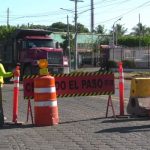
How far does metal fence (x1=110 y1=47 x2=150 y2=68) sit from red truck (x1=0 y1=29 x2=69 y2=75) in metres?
29.7

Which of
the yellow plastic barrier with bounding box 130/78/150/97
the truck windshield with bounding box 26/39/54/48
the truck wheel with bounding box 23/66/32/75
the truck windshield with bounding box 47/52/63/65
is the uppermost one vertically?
the truck windshield with bounding box 26/39/54/48

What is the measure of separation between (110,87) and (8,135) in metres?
3.81

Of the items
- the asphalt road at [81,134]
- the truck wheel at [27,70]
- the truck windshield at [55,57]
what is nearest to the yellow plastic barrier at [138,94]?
the asphalt road at [81,134]

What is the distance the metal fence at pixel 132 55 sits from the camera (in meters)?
64.6

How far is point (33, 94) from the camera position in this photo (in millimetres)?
13414

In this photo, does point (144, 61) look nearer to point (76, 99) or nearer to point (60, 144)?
point (76, 99)

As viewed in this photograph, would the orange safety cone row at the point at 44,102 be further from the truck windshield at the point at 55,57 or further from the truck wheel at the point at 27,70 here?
the truck windshield at the point at 55,57

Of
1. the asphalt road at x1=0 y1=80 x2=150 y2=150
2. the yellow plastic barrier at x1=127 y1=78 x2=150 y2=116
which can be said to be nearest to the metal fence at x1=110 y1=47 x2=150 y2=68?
the yellow plastic barrier at x1=127 y1=78 x2=150 y2=116

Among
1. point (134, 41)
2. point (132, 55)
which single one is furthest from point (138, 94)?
point (134, 41)

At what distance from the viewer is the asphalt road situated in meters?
9.91

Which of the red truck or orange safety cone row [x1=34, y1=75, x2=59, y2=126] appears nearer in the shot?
orange safety cone row [x1=34, y1=75, x2=59, y2=126]

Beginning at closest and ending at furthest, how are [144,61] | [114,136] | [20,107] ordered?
[114,136] → [20,107] → [144,61]

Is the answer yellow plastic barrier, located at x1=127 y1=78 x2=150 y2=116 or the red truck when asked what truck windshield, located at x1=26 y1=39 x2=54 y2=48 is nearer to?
the red truck

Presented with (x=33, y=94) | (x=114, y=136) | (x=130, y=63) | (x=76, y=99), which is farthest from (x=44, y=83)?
(x=130, y=63)
